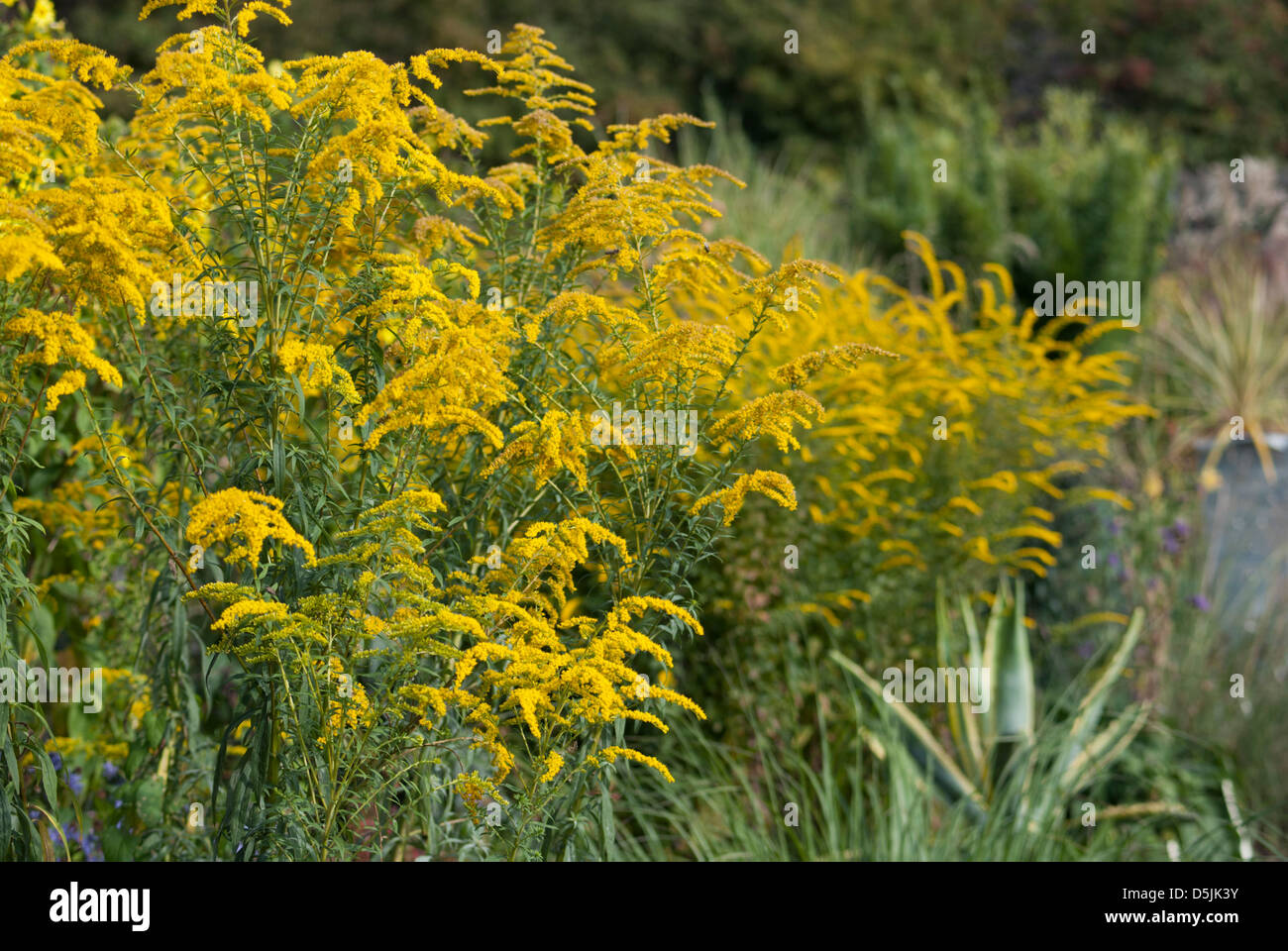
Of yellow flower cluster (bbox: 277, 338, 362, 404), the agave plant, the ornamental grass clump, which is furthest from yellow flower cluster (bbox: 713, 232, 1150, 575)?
yellow flower cluster (bbox: 277, 338, 362, 404)

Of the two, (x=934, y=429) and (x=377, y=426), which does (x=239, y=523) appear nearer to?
(x=377, y=426)

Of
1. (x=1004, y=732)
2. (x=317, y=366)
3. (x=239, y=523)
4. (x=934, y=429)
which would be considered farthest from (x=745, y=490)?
(x=1004, y=732)

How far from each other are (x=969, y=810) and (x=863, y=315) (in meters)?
2.07

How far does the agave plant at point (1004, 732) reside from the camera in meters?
4.38

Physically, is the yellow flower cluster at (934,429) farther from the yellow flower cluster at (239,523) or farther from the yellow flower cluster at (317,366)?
the yellow flower cluster at (239,523)

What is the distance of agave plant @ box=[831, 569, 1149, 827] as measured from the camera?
4.38 m

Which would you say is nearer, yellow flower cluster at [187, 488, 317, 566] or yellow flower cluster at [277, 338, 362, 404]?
yellow flower cluster at [187, 488, 317, 566]

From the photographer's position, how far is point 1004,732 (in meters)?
4.93

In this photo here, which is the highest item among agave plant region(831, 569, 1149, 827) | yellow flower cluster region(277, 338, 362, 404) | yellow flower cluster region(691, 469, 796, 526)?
yellow flower cluster region(277, 338, 362, 404)

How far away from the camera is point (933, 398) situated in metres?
5.11

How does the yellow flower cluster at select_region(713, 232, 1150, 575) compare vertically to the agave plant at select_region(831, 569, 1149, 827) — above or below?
above

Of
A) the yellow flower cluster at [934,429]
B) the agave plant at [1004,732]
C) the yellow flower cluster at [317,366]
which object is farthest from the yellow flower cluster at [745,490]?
the agave plant at [1004,732]

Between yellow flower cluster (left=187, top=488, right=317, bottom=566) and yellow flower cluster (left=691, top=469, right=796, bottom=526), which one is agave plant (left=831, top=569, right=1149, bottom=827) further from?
yellow flower cluster (left=187, top=488, right=317, bottom=566)
